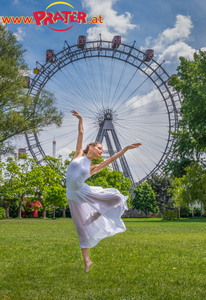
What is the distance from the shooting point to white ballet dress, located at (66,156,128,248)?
4.97 meters

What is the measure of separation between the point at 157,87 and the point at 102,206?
38.0 meters

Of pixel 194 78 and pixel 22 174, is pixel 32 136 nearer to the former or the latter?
pixel 22 174

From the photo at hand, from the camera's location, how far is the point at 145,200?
191 ft

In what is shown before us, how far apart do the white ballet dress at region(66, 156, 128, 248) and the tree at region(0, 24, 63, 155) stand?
450 inches

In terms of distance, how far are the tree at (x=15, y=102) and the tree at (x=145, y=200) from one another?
42455 millimetres

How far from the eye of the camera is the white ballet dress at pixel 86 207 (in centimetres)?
497

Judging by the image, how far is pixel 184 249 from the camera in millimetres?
7156

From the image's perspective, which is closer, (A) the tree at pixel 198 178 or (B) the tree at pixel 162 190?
(A) the tree at pixel 198 178

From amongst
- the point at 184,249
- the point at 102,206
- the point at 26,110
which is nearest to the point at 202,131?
the point at 26,110

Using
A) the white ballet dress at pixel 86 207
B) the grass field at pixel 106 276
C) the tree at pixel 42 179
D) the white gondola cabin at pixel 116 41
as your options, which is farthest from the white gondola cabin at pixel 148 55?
the white ballet dress at pixel 86 207

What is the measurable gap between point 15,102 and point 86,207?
12519 mm

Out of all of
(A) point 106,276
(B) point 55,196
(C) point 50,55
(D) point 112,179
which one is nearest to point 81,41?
(C) point 50,55

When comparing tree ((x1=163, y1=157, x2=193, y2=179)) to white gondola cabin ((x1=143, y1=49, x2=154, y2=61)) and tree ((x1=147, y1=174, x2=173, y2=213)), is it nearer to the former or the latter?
white gondola cabin ((x1=143, y1=49, x2=154, y2=61))

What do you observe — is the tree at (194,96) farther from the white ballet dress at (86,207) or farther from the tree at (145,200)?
the tree at (145,200)
